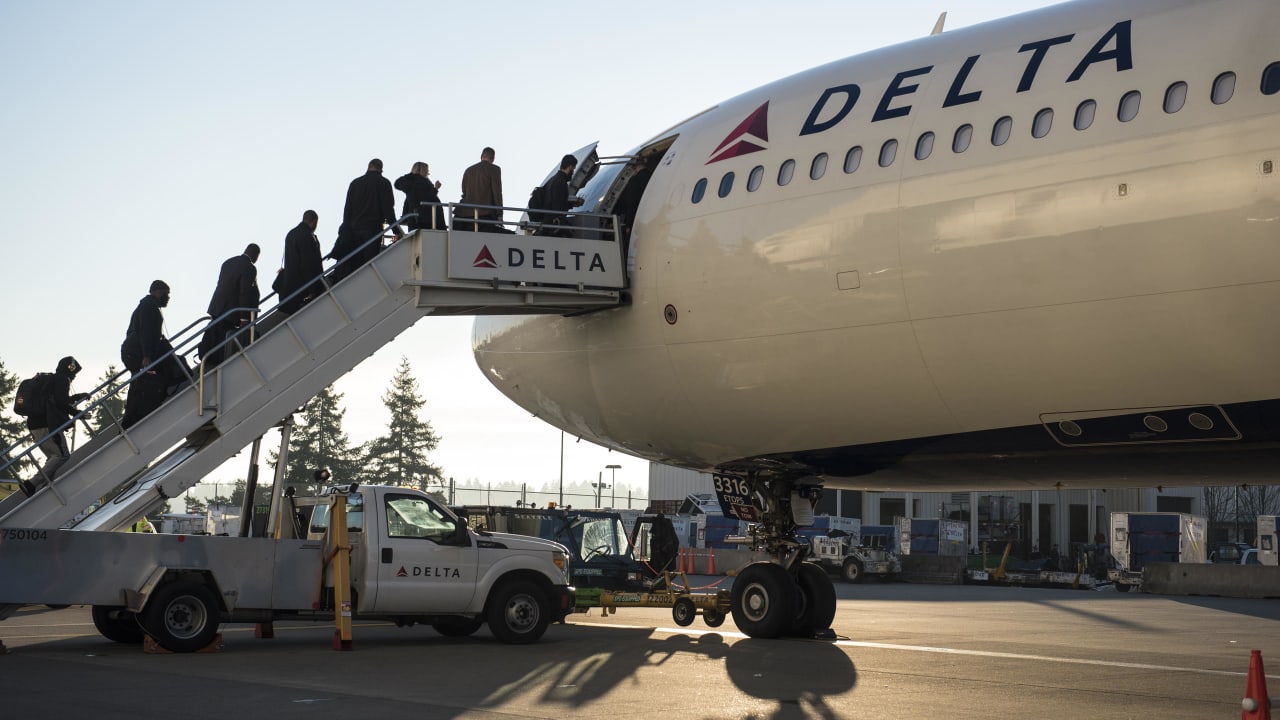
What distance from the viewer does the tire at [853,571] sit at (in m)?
41.6

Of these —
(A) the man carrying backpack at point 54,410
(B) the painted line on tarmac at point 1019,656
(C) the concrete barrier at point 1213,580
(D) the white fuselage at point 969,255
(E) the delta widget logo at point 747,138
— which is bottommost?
(C) the concrete barrier at point 1213,580

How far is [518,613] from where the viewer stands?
1600cm

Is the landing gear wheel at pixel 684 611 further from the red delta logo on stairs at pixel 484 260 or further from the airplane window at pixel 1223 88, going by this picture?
the airplane window at pixel 1223 88

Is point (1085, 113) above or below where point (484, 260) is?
above

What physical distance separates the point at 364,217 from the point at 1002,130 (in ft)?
25.5

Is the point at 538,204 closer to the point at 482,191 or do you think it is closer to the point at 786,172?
the point at 482,191

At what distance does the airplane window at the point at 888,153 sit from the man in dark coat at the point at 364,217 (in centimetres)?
602

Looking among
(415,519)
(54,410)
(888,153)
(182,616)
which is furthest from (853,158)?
(54,410)

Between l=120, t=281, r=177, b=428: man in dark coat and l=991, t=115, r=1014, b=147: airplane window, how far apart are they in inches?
373

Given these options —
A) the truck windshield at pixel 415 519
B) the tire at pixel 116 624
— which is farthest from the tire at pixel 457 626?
the tire at pixel 116 624

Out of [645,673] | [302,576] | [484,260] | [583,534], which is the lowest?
[645,673]

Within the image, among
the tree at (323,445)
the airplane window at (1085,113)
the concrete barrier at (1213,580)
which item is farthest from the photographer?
the tree at (323,445)

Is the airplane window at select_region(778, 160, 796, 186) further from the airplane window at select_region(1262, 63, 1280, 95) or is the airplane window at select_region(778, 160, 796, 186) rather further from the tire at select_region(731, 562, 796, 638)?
the tire at select_region(731, 562, 796, 638)

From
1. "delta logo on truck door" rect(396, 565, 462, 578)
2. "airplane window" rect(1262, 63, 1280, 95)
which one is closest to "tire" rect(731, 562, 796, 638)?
"delta logo on truck door" rect(396, 565, 462, 578)
